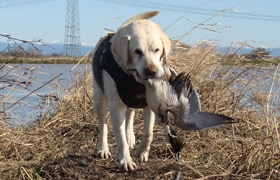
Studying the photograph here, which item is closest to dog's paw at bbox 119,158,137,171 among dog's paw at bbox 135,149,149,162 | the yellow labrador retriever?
the yellow labrador retriever

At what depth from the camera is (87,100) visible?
6887mm

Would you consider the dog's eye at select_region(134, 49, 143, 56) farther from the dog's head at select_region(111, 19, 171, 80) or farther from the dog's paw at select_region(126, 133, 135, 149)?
the dog's paw at select_region(126, 133, 135, 149)

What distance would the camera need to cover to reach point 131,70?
3861 mm

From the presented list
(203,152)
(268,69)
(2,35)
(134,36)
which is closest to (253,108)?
(268,69)

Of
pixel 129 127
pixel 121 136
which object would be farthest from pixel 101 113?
pixel 121 136

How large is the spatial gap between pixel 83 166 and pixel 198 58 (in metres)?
3.54

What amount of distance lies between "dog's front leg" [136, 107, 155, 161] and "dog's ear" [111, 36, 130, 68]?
519 millimetres

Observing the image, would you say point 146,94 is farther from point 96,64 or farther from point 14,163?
point 14,163

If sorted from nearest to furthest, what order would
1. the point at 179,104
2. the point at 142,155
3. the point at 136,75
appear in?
the point at 179,104 < the point at 136,75 < the point at 142,155

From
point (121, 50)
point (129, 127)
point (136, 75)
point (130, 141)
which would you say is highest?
point (121, 50)

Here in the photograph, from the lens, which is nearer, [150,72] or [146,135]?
[150,72]

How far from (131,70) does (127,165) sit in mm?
782

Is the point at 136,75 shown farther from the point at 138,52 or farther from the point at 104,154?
the point at 104,154

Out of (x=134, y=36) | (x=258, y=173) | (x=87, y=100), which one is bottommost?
(x=87, y=100)
